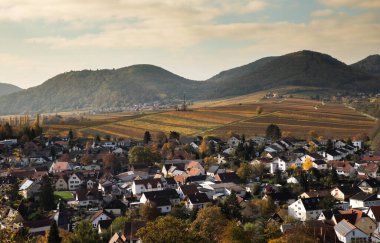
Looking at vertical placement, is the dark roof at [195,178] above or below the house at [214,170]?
below

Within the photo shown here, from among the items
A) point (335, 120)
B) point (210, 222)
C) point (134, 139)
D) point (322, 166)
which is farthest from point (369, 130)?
point (210, 222)

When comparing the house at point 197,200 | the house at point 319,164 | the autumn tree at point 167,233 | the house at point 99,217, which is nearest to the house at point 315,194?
the house at point 197,200

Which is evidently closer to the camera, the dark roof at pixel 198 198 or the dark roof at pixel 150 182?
the dark roof at pixel 198 198

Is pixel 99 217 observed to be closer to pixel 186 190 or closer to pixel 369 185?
pixel 186 190

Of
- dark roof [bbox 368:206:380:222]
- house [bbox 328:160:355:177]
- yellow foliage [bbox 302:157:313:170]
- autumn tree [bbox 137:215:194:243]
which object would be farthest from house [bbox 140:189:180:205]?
autumn tree [bbox 137:215:194:243]

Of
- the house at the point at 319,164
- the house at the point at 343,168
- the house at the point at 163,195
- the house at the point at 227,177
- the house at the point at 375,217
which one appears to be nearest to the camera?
the house at the point at 375,217

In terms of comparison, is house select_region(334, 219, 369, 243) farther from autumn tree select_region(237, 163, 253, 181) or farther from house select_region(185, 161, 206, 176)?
house select_region(185, 161, 206, 176)

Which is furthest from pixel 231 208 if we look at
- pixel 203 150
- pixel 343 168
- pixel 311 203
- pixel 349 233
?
pixel 203 150

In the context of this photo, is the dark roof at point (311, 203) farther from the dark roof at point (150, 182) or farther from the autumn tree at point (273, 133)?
the autumn tree at point (273, 133)
